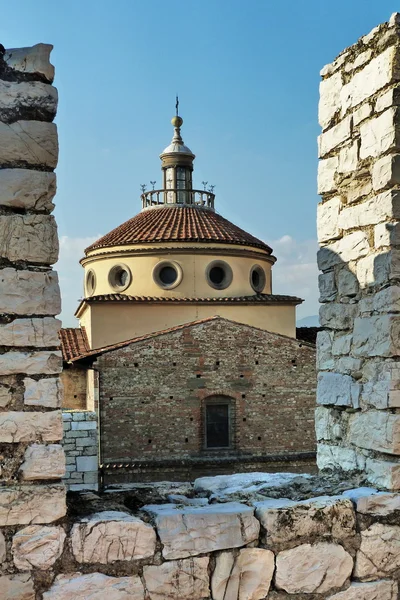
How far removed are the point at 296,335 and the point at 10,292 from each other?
2033cm

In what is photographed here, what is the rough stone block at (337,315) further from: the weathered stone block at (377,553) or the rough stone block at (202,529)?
the rough stone block at (202,529)

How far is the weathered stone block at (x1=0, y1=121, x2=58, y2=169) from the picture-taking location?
2.76 meters

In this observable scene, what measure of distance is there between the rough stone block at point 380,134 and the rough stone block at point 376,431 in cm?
131

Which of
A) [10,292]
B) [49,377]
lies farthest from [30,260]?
[49,377]

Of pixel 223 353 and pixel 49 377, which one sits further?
pixel 223 353

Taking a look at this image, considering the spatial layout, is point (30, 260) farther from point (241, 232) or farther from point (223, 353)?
point (241, 232)

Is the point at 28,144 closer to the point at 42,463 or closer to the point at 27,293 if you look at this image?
the point at 27,293

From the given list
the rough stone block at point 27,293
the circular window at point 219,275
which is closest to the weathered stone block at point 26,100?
the rough stone block at point 27,293

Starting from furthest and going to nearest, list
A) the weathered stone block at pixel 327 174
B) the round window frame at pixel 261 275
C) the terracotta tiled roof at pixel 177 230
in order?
the round window frame at pixel 261 275 → the terracotta tiled roof at pixel 177 230 → the weathered stone block at pixel 327 174

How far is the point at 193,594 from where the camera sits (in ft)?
9.19

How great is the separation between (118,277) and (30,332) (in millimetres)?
19449

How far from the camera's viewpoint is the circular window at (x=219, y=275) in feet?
71.4

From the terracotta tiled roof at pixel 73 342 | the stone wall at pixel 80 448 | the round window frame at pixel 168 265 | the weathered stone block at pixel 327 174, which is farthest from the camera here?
the round window frame at pixel 168 265

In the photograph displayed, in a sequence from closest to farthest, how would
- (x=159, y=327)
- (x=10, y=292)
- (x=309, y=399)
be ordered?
1. (x=10, y=292)
2. (x=309, y=399)
3. (x=159, y=327)
